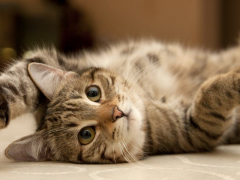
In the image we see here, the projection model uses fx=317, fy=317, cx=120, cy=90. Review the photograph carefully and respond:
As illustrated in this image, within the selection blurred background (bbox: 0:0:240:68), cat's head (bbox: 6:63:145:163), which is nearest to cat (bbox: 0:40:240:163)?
cat's head (bbox: 6:63:145:163)

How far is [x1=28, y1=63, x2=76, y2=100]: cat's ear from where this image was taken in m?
1.29

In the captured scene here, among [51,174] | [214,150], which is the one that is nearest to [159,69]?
[214,150]

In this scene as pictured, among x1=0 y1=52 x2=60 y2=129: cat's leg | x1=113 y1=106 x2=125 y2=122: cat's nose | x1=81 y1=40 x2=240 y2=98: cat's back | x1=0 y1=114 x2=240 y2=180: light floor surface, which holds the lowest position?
x1=0 y1=114 x2=240 y2=180: light floor surface

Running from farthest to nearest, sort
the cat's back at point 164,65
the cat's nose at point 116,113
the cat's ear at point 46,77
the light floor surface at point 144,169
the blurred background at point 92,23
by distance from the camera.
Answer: the blurred background at point 92,23 < the cat's back at point 164,65 < the cat's ear at point 46,77 < the cat's nose at point 116,113 < the light floor surface at point 144,169

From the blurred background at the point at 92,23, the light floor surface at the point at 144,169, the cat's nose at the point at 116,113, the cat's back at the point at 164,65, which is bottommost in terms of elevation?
the light floor surface at the point at 144,169

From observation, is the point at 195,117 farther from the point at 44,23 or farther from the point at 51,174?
the point at 44,23

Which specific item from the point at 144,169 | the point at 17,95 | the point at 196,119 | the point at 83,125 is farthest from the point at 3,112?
the point at 196,119

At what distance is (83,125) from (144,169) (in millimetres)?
290

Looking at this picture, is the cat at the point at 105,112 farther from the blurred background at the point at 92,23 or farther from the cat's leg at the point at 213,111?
the blurred background at the point at 92,23

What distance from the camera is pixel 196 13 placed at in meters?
3.96

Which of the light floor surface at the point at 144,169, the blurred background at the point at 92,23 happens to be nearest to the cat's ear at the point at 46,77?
the light floor surface at the point at 144,169

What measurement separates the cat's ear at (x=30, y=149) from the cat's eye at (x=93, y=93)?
24cm

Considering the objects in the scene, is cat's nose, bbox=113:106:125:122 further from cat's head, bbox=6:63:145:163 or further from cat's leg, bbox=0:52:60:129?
cat's leg, bbox=0:52:60:129

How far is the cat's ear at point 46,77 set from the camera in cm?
129
